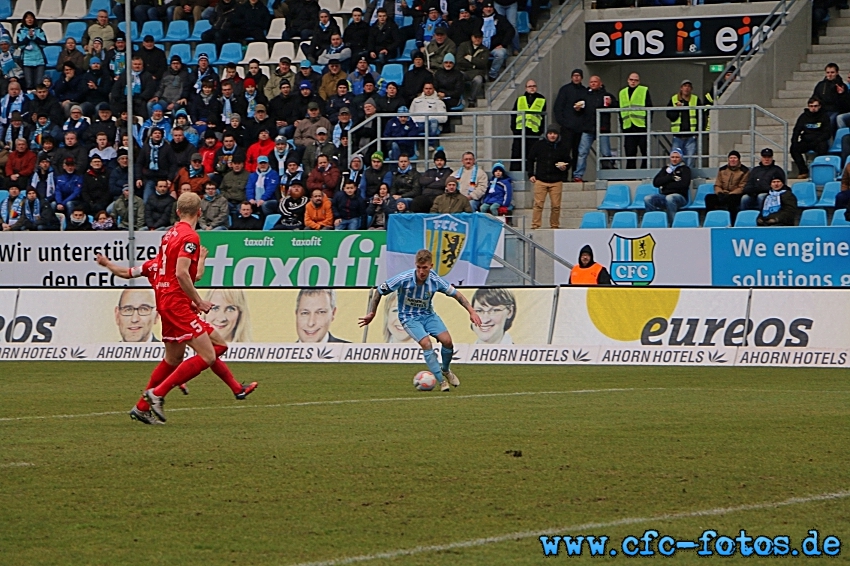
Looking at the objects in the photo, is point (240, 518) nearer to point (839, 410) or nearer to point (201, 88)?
point (839, 410)

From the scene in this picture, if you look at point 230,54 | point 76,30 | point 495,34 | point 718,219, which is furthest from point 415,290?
point 76,30

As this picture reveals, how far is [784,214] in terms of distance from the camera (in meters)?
23.6

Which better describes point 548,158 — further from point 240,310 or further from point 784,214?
point 240,310

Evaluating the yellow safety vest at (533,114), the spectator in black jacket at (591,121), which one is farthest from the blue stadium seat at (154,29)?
the spectator in black jacket at (591,121)

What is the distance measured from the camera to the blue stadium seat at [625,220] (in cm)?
2517

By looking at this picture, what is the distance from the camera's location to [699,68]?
112ft

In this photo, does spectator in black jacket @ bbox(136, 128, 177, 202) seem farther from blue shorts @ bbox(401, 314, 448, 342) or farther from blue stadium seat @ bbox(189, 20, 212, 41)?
blue shorts @ bbox(401, 314, 448, 342)

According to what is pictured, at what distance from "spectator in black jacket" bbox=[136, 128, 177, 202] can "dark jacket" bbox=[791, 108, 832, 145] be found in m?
12.2

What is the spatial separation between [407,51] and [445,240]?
7.83 m

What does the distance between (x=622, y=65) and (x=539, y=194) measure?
7849 millimetres

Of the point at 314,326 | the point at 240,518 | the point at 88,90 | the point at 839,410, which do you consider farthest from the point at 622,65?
the point at 240,518

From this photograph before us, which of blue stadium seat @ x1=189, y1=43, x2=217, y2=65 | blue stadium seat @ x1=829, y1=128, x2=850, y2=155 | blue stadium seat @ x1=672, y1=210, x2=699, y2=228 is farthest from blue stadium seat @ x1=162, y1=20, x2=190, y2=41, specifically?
blue stadium seat @ x1=829, y1=128, x2=850, y2=155

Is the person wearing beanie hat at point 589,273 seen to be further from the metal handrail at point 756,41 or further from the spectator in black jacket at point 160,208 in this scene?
the spectator in black jacket at point 160,208

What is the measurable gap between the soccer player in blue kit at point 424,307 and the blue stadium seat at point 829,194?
10.0 m
